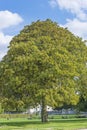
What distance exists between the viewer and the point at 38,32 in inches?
2464

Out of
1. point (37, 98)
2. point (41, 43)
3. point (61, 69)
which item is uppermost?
point (41, 43)

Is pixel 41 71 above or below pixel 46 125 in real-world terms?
above

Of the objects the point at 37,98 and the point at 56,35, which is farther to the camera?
the point at 56,35

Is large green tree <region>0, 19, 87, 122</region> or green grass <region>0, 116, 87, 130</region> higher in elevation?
large green tree <region>0, 19, 87, 122</region>

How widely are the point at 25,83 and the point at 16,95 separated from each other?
8.49 ft

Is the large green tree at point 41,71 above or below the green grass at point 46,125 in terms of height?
above

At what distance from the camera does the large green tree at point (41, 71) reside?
56656mm

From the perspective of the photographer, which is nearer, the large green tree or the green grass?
the green grass

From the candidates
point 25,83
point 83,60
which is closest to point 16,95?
point 25,83

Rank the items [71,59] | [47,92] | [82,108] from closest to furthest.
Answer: [47,92]
[71,59]
[82,108]

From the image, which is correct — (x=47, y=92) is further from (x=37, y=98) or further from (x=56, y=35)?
(x=56, y=35)

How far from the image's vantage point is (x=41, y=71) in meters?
56.7

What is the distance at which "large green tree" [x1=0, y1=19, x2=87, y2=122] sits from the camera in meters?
56.7

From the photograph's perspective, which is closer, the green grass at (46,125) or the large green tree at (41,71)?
the green grass at (46,125)
